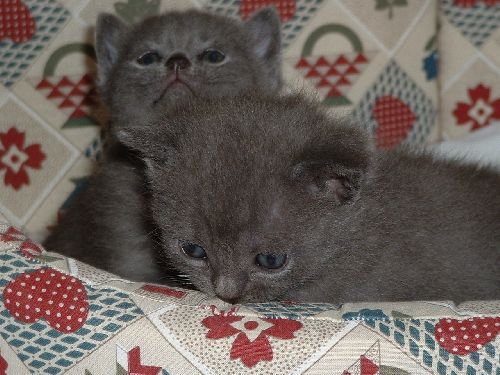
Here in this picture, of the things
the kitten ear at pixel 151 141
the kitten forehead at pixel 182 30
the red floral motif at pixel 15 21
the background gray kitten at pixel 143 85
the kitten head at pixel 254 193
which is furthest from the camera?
the red floral motif at pixel 15 21

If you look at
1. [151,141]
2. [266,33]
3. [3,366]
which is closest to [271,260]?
[151,141]

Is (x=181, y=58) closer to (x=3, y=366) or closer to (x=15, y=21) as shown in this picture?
(x=15, y=21)

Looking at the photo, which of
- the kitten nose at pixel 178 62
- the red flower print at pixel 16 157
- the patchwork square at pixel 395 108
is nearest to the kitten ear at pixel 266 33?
the kitten nose at pixel 178 62

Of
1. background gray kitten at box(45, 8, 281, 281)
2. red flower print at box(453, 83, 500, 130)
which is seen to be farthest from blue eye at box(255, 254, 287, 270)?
red flower print at box(453, 83, 500, 130)

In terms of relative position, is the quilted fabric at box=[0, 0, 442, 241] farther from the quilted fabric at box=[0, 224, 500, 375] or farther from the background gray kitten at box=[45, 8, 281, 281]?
the quilted fabric at box=[0, 224, 500, 375]

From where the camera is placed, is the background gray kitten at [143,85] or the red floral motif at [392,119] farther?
the red floral motif at [392,119]

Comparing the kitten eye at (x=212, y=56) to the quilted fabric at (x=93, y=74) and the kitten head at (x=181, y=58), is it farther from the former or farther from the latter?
the quilted fabric at (x=93, y=74)

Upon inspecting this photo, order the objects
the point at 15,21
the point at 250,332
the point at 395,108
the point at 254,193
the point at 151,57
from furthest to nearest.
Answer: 1. the point at 395,108
2. the point at 15,21
3. the point at 151,57
4. the point at 254,193
5. the point at 250,332

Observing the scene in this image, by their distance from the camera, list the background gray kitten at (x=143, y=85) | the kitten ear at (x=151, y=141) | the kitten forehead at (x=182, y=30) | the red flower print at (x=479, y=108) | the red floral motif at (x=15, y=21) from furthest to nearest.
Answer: the red flower print at (x=479, y=108) → the red floral motif at (x=15, y=21) → the kitten forehead at (x=182, y=30) → the background gray kitten at (x=143, y=85) → the kitten ear at (x=151, y=141)
